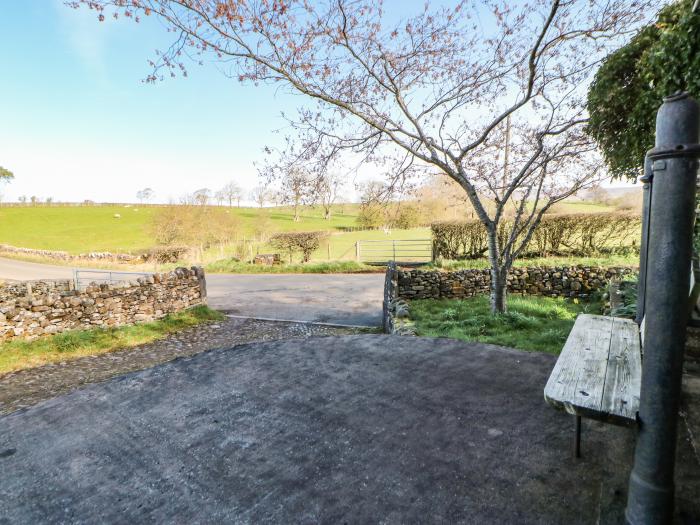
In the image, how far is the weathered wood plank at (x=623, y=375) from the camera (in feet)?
4.02

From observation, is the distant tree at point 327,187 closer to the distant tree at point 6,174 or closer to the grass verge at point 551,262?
the grass verge at point 551,262

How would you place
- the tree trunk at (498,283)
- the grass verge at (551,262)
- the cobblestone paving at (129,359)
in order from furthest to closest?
the grass verge at (551,262), the tree trunk at (498,283), the cobblestone paving at (129,359)

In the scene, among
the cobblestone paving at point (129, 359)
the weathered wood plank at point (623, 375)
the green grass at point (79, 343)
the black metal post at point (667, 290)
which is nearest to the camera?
the black metal post at point (667, 290)

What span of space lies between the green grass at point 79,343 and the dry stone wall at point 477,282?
4859mm

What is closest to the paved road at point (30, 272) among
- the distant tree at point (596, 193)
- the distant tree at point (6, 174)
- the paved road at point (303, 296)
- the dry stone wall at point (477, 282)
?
the paved road at point (303, 296)

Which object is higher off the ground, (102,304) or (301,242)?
(301,242)

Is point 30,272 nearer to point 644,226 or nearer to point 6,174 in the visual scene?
point 644,226

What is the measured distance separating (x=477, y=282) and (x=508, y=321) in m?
3.02

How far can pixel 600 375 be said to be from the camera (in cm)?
155

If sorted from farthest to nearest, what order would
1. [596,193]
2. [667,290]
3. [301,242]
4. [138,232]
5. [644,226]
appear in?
[138,232] → [301,242] → [596,193] → [644,226] → [667,290]

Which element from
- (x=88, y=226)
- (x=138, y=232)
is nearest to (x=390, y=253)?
(x=138, y=232)

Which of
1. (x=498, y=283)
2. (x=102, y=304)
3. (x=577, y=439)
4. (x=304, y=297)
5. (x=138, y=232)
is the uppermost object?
(x=138, y=232)

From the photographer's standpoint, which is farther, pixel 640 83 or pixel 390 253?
pixel 390 253

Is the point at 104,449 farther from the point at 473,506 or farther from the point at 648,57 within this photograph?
the point at 648,57
